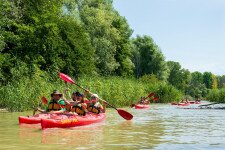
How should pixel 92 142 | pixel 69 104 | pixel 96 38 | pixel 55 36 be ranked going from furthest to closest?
pixel 96 38 → pixel 55 36 → pixel 69 104 → pixel 92 142

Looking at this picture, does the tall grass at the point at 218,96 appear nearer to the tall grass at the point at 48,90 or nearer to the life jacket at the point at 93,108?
the tall grass at the point at 48,90

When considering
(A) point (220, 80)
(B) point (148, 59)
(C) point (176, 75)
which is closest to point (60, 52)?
(B) point (148, 59)

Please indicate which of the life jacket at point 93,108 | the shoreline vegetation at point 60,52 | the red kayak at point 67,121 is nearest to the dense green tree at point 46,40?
the shoreline vegetation at point 60,52

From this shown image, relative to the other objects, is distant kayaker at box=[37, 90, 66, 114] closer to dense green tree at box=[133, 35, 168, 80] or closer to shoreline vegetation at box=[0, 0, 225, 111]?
shoreline vegetation at box=[0, 0, 225, 111]

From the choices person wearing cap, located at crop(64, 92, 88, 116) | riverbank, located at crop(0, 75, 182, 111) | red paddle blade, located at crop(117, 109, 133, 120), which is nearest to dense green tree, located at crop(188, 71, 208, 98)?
riverbank, located at crop(0, 75, 182, 111)

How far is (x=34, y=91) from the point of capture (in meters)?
21.2

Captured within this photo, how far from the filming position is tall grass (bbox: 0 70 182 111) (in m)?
20.5

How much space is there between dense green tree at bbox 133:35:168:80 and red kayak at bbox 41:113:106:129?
48504 millimetres

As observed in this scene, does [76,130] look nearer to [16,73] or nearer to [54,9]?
[16,73]

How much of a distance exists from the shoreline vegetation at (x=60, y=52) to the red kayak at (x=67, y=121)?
397 cm

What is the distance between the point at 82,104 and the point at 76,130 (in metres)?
2.01

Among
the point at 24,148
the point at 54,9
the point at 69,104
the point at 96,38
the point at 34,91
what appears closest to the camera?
the point at 24,148

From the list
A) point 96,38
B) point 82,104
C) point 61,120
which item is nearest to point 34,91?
point 82,104

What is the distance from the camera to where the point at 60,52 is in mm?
32625
